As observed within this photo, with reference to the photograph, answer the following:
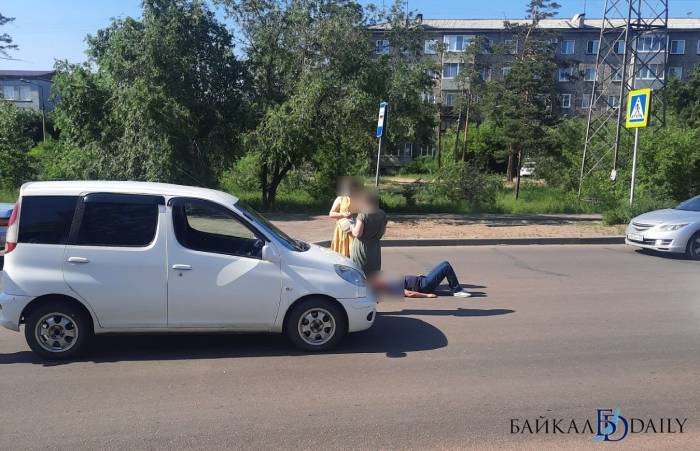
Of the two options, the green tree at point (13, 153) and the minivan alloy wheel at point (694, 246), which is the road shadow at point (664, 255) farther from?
the green tree at point (13, 153)

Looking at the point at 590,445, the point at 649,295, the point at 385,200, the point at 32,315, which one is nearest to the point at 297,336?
the point at 32,315

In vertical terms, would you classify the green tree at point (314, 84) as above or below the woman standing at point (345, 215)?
above

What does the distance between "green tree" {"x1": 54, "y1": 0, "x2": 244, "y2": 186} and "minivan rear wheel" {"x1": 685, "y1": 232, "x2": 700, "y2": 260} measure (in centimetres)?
1366

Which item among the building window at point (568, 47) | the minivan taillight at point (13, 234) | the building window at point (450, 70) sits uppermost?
the building window at point (568, 47)

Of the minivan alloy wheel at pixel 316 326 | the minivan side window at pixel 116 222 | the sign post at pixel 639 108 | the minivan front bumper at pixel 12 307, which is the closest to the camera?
the minivan front bumper at pixel 12 307

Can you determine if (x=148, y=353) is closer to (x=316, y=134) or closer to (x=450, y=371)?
(x=450, y=371)

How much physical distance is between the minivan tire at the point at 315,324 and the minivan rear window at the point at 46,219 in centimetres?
226

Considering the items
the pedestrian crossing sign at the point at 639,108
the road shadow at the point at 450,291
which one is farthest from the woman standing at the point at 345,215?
the pedestrian crossing sign at the point at 639,108

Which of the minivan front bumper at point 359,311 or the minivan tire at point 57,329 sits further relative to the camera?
the minivan front bumper at point 359,311

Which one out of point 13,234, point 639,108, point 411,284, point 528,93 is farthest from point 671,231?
point 528,93

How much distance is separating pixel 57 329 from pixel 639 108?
15.2m

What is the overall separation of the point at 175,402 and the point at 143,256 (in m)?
1.51

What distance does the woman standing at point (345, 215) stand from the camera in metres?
7.73

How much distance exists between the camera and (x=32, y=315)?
5.45 m
